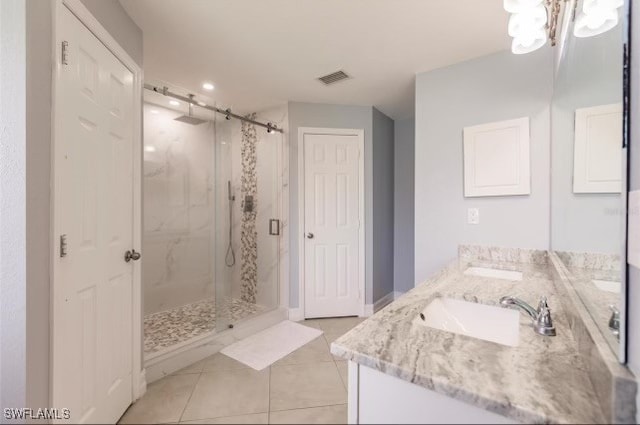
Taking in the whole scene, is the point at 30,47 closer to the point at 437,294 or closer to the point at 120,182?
the point at 120,182

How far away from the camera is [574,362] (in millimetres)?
584

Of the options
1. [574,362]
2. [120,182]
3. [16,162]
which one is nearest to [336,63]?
[120,182]

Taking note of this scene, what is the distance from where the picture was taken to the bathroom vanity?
45cm

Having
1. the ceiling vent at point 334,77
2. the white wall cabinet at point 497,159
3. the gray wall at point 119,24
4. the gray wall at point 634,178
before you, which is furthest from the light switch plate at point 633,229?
the ceiling vent at point 334,77

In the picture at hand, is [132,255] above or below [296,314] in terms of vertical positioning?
above

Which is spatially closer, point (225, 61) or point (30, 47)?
point (30, 47)

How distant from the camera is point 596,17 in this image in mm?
731

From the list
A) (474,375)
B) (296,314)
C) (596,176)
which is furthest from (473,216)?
(296,314)

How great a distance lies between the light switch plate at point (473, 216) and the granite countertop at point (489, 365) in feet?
3.26

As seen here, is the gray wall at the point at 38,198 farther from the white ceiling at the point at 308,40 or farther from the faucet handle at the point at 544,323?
the faucet handle at the point at 544,323

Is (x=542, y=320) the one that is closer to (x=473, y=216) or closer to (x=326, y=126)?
(x=473, y=216)

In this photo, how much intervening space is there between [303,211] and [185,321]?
57.3 inches

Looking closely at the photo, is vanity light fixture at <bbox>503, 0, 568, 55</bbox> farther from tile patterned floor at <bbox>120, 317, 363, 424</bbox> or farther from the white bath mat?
the white bath mat

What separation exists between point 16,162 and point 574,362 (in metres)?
1.48
